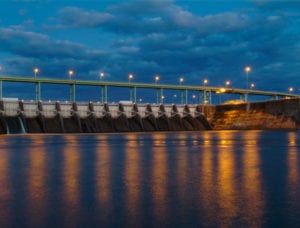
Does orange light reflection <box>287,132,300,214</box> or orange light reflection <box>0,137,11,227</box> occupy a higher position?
orange light reflection <box>0,137,11,227</box>

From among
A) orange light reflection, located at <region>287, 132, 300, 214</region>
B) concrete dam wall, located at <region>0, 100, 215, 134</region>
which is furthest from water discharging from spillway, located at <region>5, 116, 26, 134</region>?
orange light reflection, located at <region>287, 132, 300, 214</region>

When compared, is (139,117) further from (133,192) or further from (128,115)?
(133,192)

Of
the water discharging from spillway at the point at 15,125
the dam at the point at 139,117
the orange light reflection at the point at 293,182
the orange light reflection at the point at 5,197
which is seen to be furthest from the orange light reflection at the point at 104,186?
the dam at the point at 139,117

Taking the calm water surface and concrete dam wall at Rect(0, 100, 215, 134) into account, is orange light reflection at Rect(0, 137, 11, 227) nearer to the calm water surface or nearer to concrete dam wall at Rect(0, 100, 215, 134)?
the calm water surface

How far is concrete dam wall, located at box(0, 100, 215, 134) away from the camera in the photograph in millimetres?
73125

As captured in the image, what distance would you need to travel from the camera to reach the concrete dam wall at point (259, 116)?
249 feet

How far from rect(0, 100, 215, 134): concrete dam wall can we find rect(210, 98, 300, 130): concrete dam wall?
3505 millimetres

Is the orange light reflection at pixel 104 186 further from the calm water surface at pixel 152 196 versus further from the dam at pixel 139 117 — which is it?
the dam at pixel 139 117

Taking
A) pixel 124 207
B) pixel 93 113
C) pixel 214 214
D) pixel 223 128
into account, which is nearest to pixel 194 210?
pixel 214 214

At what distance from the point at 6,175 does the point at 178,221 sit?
8138 millimetres

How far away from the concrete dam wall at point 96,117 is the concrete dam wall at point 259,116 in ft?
11.5

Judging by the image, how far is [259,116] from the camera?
8231 cm

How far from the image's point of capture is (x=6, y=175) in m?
13.6

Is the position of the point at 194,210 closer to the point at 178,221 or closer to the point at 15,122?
the point at 178,221
